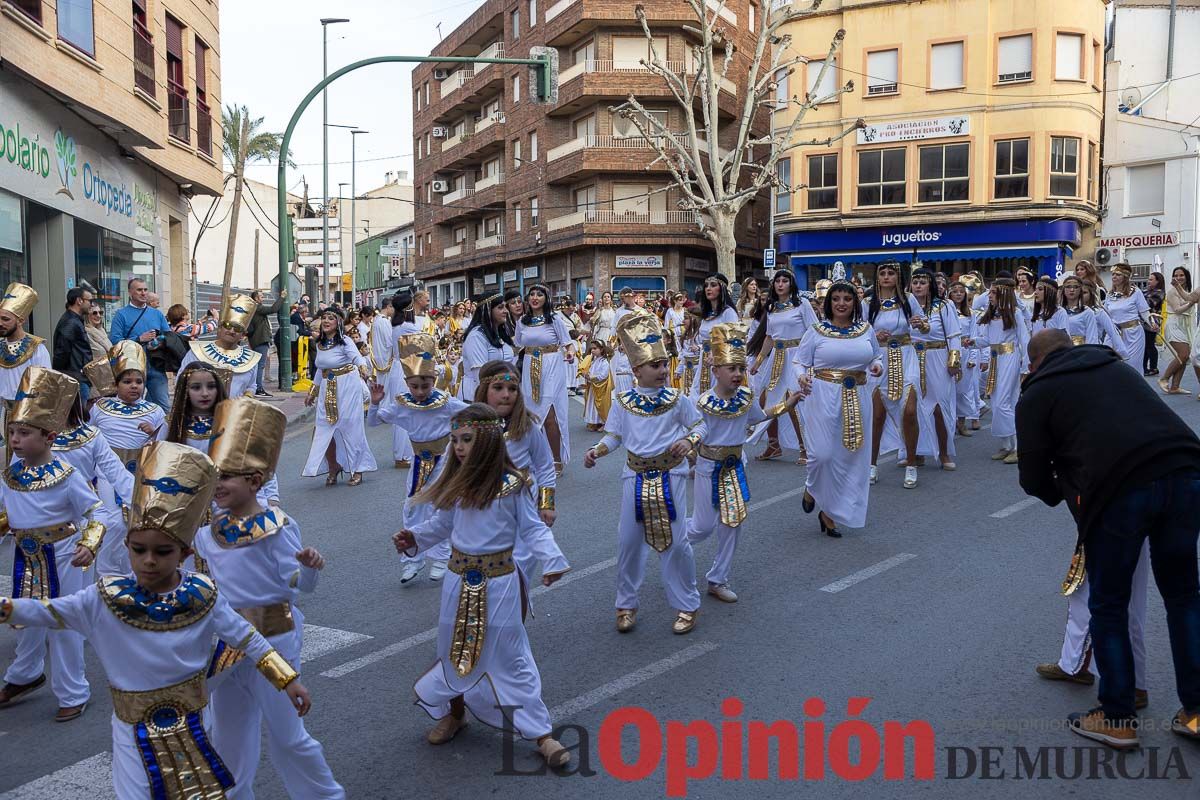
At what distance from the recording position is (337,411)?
35.9 ft

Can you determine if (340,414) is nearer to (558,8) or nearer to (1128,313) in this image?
(1128,313)

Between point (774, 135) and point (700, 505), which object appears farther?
point (774, 135)

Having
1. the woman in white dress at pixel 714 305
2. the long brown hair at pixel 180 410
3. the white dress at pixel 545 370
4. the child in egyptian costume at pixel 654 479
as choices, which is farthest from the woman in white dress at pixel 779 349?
the long brown hair at pixel 180 410

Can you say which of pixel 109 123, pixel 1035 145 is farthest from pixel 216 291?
pixel 1035 145

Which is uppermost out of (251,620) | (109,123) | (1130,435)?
(109,123)

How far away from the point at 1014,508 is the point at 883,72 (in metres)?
31.9

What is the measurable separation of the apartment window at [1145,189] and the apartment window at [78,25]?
115ft

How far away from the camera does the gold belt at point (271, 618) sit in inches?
151

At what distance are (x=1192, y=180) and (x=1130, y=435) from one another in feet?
125

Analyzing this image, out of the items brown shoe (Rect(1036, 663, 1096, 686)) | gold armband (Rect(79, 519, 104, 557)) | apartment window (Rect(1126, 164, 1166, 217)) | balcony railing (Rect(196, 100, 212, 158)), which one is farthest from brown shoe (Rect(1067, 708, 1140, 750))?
apartment window (Rect(1126, 164, 1166, 217))

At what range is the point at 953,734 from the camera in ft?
14.6

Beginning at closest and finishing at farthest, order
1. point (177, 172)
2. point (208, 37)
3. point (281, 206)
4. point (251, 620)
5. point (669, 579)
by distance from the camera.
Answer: point (251, 620)
point (669, 579)
point (281, 206)
point (177, 172)
point (208, 37)

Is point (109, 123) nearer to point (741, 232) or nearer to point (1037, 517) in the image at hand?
point (1037, 517)

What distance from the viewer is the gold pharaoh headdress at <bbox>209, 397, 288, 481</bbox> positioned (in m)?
3.84
